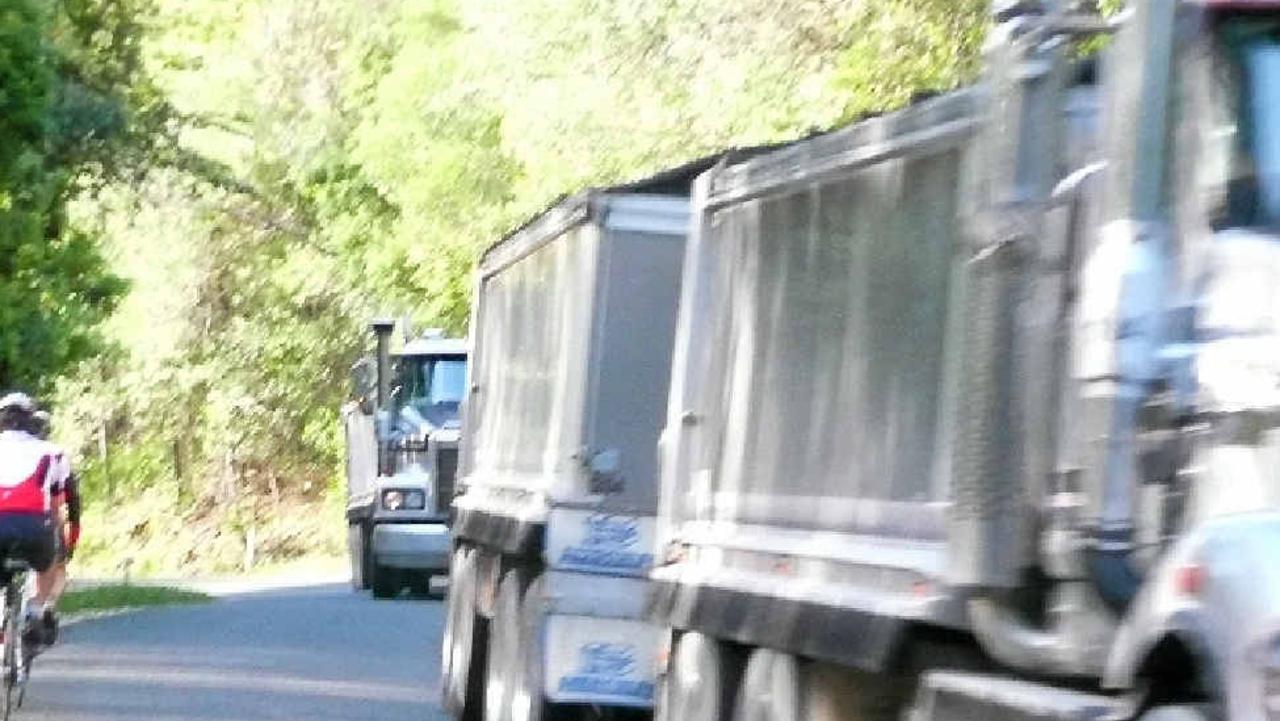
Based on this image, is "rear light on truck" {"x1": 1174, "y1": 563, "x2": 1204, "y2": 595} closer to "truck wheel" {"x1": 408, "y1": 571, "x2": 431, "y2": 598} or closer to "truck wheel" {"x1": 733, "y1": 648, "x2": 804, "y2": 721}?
"truck wheel" {"x1": 733, "y1": 648, "x2": 804, "y2": 721}

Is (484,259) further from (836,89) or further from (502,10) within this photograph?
(502,10)

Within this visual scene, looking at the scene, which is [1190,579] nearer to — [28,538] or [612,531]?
[612,531]

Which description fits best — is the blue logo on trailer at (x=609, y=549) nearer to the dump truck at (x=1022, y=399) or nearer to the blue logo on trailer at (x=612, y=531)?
the blue logo on trailer at (x=612, y=531)

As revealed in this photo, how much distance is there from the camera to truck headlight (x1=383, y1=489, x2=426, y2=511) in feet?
119

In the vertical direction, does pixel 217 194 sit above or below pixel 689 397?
above

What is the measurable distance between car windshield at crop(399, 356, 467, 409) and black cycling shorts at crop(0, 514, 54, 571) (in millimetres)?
19228

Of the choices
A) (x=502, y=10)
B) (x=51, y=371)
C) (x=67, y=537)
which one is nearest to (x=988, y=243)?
(x=67, y=537)

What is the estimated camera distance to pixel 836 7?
3025 cm

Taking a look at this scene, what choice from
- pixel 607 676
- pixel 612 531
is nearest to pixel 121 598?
pixel 612 531

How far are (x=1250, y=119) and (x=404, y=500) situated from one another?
29.2 meters

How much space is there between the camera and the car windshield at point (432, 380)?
36219mm

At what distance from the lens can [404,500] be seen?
36.3 metres

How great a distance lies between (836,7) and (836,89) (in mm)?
723

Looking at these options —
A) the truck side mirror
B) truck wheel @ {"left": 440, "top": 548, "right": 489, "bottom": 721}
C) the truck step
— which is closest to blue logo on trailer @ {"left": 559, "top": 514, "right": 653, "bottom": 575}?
truck wheel @ {"left": 440, "top": 548, "right": 489, "bottom": 721}
